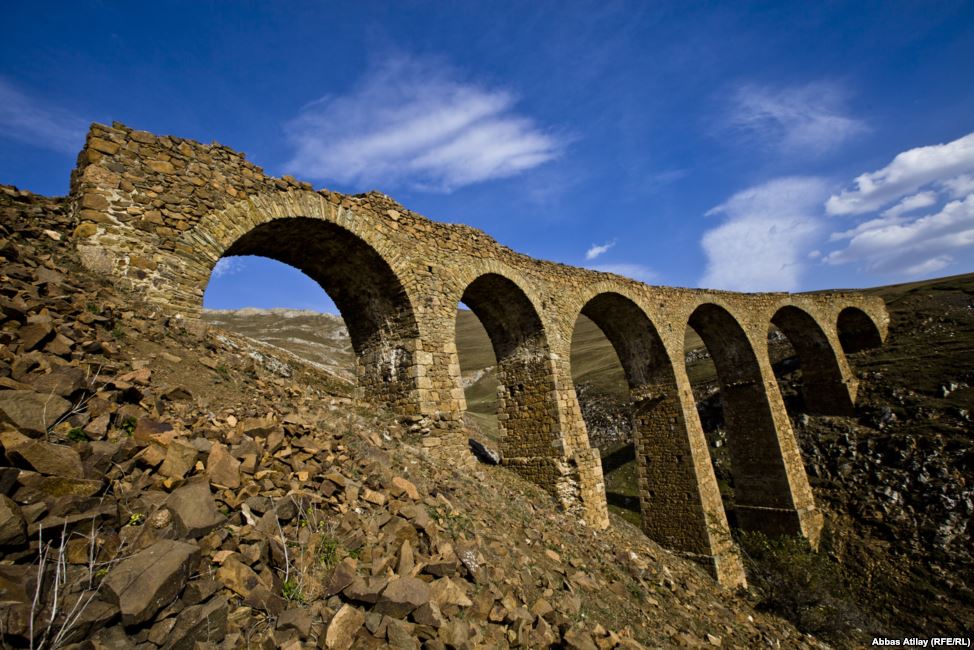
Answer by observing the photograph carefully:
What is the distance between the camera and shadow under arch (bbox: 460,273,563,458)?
501 inches

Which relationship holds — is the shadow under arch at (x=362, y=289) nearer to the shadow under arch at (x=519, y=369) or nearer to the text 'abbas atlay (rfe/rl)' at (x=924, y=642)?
the shadow under arch at (x=519, y=369)

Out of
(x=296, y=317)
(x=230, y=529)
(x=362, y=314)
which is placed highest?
(x=296, y=317)

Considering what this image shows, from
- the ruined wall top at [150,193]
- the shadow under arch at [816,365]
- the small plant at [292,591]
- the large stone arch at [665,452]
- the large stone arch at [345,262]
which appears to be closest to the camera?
the small plant at [292,591]

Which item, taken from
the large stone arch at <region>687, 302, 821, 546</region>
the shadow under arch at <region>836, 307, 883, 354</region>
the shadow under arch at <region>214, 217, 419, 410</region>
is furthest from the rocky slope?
the shadow under arch at <region>836, 307, 883, 354</region>

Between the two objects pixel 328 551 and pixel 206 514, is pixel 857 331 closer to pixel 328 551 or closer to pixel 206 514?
pixel 328 551

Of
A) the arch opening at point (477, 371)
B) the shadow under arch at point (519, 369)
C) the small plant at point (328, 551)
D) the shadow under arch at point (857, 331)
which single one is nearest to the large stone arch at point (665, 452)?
the shadow under arch at point (519, 369)

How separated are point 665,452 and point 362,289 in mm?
11867

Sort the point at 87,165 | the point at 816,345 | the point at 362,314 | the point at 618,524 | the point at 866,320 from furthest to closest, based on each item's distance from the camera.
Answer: the point at 866,320 → the point at 816,345 → the point at 618,524 → the point at 362,314 → the point at 87,165

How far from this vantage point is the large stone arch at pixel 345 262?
312 inches

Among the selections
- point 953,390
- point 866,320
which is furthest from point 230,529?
point 866,320

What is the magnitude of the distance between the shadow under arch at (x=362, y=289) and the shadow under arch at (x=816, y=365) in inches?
795

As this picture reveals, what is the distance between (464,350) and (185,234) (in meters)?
75.9

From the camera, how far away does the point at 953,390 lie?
20.2m

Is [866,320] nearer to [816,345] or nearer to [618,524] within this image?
[816,345]
